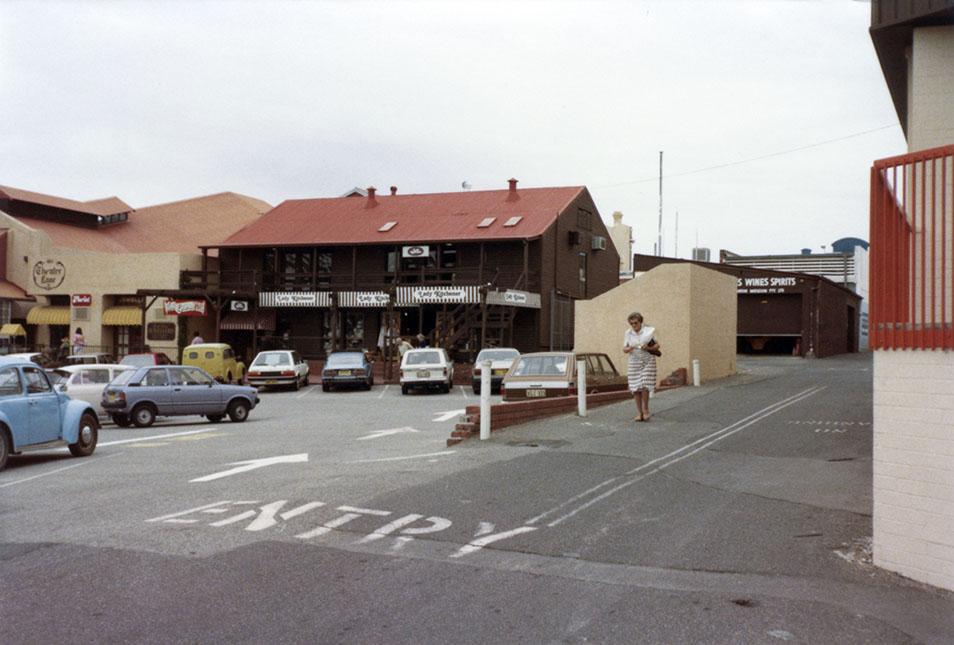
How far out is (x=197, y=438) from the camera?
1541cm

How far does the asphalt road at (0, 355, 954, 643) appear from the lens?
488 cm

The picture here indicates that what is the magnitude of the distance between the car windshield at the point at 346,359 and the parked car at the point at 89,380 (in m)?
9.65

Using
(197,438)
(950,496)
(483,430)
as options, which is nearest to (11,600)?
(950,496)

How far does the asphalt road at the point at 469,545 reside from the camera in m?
4.88

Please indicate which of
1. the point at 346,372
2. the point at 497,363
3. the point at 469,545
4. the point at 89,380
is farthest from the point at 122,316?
the point at 469,545

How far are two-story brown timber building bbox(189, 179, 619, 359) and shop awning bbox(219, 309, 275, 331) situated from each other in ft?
0.17

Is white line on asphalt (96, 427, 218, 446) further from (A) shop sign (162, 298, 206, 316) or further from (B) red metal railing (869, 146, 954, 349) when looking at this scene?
(A) shop sign (162, 298, 206, 316)

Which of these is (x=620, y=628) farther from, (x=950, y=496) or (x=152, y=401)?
(x=152, y=401)

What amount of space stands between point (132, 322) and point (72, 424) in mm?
30208

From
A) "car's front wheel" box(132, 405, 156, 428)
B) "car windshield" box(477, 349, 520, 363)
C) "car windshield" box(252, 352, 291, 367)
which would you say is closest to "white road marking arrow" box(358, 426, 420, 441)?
"car's front wheel" box(132, 405, 156, 428)

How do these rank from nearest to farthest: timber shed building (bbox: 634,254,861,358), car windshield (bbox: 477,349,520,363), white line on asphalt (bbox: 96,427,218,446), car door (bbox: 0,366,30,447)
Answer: car door (bbox: 0,366,30,447)
white line on asphalt (bbox: 96,427,218,446)
car windshield (bbox: 477,349,520,363)
timber shed building (bbox: 634,254,861,358)

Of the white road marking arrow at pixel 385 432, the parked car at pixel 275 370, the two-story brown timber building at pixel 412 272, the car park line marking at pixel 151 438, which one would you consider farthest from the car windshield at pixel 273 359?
the white road marking arrow at pixel 385 432

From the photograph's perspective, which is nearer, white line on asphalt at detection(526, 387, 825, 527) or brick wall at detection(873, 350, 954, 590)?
brick wall at detection(873, 350, 954, 590)

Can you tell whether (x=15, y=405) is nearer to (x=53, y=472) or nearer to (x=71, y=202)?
(x=53, y=472)
